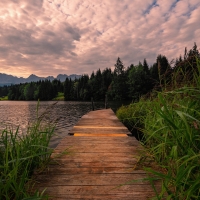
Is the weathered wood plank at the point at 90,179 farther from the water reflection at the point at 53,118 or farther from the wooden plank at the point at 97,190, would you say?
the water reflection at the point at 53,118

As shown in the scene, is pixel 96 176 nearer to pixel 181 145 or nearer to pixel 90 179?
pixel 90 179

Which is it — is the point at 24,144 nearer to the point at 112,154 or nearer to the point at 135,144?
the point at 112,154

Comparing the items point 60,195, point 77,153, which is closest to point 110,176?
point 60,195

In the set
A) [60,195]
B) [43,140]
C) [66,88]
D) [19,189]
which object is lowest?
[60,195]

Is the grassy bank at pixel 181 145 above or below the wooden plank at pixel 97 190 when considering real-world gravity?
above

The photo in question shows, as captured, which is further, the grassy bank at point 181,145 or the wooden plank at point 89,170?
the wooden plank at point 89,170

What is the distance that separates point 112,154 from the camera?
3.16 metres

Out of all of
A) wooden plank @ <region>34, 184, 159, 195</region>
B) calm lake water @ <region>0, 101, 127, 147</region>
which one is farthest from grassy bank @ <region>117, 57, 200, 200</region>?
calm lake water @ <region>0, 101, 127, 147</region>

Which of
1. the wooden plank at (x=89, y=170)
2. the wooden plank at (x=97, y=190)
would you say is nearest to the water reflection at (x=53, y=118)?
the wooden plank at (x=89, y=170)

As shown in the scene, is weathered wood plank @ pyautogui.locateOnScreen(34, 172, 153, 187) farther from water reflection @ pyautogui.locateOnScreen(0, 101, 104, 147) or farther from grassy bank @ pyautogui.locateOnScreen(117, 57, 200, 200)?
water reflection @ pyautogui.locateOnScreen(0, 101, 104, 147)

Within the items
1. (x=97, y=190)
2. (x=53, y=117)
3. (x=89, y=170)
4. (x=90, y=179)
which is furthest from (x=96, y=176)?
(x=53, y=117)

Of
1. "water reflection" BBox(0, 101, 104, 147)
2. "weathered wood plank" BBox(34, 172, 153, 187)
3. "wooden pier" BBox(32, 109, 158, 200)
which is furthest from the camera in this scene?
"water reflection" BBox(0, 101, 104, 147)

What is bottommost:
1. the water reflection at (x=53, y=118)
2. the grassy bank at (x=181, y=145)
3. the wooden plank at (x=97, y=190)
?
the water reflection at (x=53, y=118)

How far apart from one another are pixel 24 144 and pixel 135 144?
2.64m
